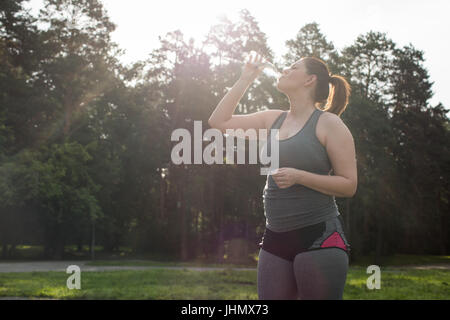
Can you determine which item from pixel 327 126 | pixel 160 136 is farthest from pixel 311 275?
pixel 160 136

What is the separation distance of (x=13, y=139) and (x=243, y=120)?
81.3 ft

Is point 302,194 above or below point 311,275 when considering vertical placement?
above

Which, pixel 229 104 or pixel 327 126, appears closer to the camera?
pixel 327 126

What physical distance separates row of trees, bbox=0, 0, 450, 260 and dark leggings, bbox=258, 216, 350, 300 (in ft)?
73.7

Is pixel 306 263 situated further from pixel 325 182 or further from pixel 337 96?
pixel 337 96

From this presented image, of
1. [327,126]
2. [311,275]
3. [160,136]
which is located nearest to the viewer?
[311,275]

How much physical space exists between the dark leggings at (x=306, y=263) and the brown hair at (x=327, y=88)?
643 millimetres

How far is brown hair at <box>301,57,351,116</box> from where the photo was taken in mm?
2498

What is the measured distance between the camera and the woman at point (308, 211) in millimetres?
2135

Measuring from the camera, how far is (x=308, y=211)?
2209 mm

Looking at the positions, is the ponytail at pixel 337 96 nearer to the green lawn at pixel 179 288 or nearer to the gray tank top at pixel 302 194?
the gray tank top at pixel 302 194

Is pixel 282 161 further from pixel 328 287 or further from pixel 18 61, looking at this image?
pixel 18 61

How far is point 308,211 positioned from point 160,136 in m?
29.9

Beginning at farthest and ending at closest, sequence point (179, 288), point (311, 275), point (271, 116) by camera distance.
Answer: point (179, 288) < point (271, 116) < point (311, 275)
